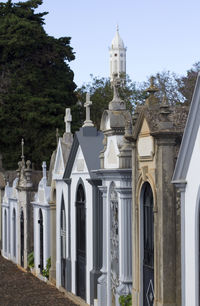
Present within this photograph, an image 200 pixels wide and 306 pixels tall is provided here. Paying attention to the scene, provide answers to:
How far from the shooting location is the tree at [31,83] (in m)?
38.7

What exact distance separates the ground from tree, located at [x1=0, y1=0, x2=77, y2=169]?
47.4ft

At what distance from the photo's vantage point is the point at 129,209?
46.8ft

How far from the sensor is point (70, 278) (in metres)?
19.5

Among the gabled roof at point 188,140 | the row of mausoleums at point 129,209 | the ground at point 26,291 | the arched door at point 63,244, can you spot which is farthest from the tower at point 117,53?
the gabled roof at point 188,140

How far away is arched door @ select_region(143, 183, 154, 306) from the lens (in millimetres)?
12594

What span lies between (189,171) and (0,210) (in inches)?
898

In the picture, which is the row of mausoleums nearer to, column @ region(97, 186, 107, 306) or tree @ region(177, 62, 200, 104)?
column @ region(97, 186, 107, 306)

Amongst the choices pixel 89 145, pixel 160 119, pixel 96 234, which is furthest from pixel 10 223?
pixel 160 119

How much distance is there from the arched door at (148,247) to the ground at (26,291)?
18.6 ft

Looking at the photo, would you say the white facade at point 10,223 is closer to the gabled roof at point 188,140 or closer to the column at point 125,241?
the column at point 125,241

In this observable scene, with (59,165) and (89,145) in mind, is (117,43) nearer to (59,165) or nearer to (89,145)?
(59,165)

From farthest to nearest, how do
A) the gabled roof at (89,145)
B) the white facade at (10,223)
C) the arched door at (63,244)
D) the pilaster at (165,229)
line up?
the white facade at (10,223), the arched door at (63,244), the gabled roof at (89,145), the pilaster at (165,229)

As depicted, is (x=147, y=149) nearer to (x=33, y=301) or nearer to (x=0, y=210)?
(x=33, y=301)

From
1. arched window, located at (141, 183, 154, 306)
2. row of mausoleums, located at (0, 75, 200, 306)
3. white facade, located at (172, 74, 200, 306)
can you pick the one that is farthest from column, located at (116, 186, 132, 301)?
white facade, located at (172, 74, 200, 306)
